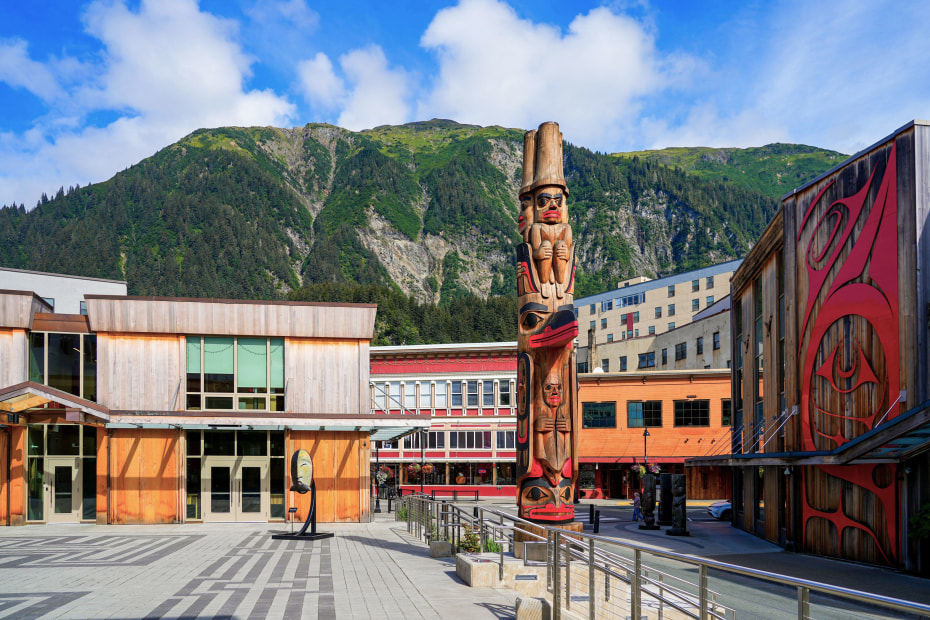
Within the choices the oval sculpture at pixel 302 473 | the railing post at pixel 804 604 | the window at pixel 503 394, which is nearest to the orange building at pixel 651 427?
the window at pixel 503 394

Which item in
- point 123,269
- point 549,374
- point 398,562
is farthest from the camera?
point 123,269

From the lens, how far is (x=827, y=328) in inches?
960

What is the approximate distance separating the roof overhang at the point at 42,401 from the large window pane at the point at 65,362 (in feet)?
7.91

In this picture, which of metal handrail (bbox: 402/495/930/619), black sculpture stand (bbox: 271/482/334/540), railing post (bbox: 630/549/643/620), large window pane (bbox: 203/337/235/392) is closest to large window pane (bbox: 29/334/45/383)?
large window pane (bbox: 203/337/235/392)

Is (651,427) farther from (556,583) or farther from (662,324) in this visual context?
(556,583)

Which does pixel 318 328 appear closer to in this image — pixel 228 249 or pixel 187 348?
pixel 187 348

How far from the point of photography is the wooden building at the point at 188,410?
1136 inches

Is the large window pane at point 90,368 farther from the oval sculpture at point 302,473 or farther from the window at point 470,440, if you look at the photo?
the window at point 470,440

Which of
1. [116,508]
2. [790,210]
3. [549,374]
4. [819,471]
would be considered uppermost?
[790,210]

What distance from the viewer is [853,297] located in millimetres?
23109

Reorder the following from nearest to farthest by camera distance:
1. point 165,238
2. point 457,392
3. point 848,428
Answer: point 848,428
point 457,392
point 165,238

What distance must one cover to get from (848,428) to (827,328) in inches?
124

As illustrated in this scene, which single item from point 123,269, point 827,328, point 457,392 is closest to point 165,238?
point 123,269

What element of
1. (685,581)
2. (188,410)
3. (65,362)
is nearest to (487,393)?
(188,410)
